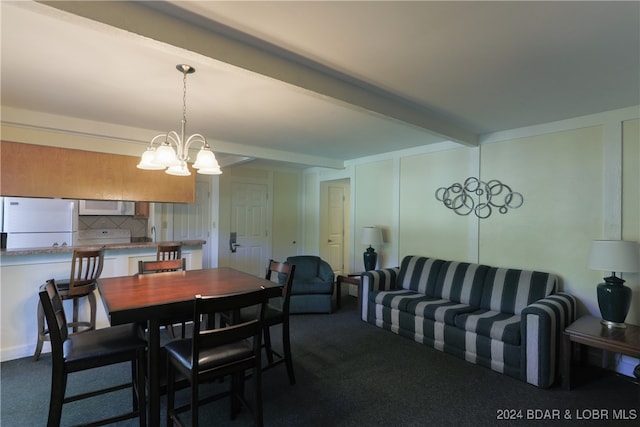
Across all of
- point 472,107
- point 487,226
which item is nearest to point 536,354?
point 487,226

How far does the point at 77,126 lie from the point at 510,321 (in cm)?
462

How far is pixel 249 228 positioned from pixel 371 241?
8.53ft

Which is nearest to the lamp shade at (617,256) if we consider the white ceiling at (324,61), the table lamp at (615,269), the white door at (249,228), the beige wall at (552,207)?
the table lamp at (615,269)

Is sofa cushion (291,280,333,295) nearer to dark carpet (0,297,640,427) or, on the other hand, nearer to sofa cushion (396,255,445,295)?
sofa cushion (396,255,445,295)

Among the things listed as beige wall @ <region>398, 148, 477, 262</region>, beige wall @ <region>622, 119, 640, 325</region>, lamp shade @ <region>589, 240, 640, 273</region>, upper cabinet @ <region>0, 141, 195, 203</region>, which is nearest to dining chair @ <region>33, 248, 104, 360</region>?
upper cabinet @ <region>0, 141, 195, 203</region>

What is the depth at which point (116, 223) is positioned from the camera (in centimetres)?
536

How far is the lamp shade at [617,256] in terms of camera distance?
2.53 metres

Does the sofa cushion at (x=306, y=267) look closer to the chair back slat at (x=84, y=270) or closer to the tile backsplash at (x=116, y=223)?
the chair back slat at (x=84, y=270)

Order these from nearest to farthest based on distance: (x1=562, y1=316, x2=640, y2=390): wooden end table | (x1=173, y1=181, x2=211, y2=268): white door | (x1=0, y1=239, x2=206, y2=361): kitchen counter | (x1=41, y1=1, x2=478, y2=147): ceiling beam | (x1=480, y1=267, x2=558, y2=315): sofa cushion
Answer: (x1=41, y1=1, x2=478, y2=147): ceiling beam, (x1=562, y1=316, x2=640, y2=390): wooden end table, (x1=0, y1=239, x2=206, y2=361): kitchen counter, (x1=480, y1=267, x2=558, y2=315): sofa cushion, (x1=173, y1=181, x2=211, y2=268): white door

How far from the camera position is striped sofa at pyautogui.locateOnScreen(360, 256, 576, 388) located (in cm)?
260

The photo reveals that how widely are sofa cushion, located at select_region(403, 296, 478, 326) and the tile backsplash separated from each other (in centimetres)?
456

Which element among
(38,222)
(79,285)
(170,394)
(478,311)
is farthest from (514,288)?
(38,222)

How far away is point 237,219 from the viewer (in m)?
5.98

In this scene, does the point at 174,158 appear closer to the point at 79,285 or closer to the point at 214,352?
the point at 214,352
